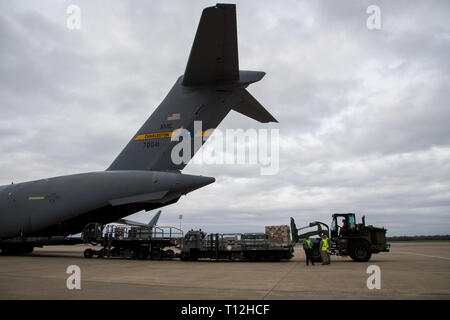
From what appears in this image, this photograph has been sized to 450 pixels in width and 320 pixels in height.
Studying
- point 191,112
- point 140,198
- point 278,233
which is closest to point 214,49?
point 191,112

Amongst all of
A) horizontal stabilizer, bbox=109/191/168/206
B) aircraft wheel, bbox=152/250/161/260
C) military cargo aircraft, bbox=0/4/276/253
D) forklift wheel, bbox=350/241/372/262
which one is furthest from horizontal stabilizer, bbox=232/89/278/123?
aircraft wheel, bbox=152/250/161/260

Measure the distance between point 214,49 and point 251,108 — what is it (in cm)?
394

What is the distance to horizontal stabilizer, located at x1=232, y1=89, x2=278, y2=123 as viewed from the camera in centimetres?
1470

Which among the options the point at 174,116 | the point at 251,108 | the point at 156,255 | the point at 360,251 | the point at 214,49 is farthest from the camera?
the point at 156,255

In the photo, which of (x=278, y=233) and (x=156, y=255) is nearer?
(x=278, y=233)

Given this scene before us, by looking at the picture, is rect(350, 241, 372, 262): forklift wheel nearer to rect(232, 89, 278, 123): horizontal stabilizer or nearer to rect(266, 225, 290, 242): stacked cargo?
rect(266, 225, 290, 242): stacked cargo

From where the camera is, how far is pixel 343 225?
1487cm

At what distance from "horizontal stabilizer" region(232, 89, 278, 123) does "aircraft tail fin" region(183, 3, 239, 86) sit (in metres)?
1.12

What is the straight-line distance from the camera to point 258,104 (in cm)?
1524

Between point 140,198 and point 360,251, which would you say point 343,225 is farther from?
point 140,198

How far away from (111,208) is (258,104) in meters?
7.65

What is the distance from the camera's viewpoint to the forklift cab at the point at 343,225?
14.7 metres

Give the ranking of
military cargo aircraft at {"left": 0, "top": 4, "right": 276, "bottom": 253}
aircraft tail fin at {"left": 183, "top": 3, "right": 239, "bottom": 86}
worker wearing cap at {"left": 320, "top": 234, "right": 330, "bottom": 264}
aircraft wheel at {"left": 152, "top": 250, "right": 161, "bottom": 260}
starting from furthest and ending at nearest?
aircraft wheel at {"left": 152, "top": 250, "right": 161, "bottom": 260}, military cargo aircraft at {"left": 0, "top": 4, "right": 276, "bottom": 253}, worker wearing cap at {"left": 320, "top": 234, "right": 330, "bottom": 264}, aircraft tail fin at {"left": 183, "top": 3, "right": 239, "bottom": 86}
